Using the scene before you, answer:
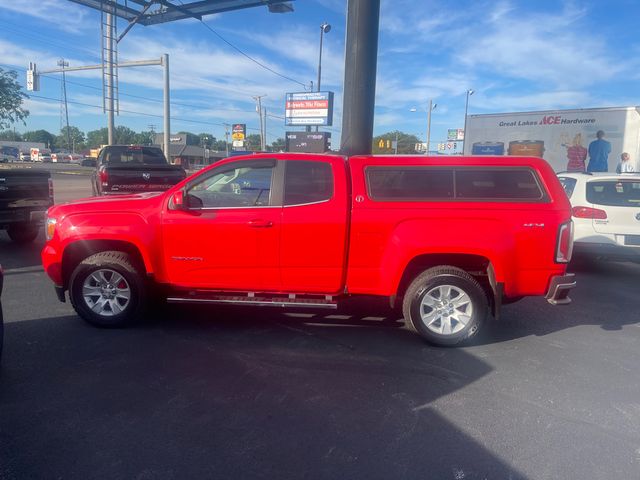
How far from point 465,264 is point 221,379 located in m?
2.72

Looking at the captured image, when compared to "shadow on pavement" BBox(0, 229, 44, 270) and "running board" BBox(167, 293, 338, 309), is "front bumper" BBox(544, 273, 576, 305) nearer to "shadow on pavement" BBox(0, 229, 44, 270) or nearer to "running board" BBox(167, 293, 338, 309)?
"running board" BBox(167, 293, 338, 309)

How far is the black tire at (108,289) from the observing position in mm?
5059

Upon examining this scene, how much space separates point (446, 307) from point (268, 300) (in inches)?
72.7

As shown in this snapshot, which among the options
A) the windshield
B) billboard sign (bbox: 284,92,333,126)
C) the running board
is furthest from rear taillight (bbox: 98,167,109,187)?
billboard sign (bbox: 284,92,333,126)

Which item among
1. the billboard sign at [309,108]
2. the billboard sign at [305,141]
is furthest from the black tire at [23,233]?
the billboard sign at [309,108]

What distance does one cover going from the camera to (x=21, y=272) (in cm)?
742

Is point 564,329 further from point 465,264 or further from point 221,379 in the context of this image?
point 221,379

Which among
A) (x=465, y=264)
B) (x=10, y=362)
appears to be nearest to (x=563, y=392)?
(x=465, y=264)

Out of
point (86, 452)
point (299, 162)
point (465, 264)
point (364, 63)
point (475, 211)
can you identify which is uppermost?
point (364, 63)

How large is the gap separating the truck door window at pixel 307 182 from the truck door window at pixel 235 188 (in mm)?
208

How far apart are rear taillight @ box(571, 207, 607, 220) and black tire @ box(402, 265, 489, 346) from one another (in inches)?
153

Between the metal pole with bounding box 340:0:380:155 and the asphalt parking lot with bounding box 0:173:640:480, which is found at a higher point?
the metal pole with bounding box 340:0:380:155

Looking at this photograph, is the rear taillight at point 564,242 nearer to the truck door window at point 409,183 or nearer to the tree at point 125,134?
the truck door window at point 409,183

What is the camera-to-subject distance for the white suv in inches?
296
